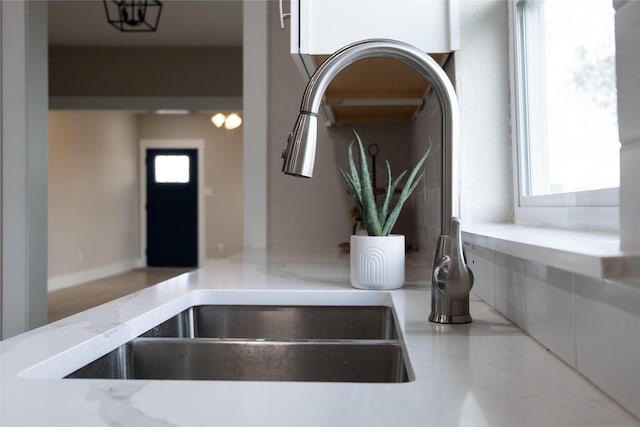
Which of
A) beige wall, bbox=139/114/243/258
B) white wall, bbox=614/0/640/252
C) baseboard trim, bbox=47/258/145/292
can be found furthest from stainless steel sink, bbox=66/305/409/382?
beige wall, bbox=139/114/243/258

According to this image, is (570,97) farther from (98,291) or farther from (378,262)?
(98,291)

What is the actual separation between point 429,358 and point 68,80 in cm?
599

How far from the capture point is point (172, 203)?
9.12m

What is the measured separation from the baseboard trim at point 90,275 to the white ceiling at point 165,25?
108 inches

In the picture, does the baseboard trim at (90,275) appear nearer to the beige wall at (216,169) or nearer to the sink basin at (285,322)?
the beige wall at (216,169)

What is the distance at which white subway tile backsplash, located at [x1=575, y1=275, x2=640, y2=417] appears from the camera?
1.42 ft

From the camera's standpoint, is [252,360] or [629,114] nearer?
[629,114]

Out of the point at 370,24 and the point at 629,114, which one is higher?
the point at 370,24

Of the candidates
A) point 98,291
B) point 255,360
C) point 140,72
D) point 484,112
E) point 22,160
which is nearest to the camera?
point 255,360

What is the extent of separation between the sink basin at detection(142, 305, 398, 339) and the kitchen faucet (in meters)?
0.31

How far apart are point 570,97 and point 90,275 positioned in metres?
7.54

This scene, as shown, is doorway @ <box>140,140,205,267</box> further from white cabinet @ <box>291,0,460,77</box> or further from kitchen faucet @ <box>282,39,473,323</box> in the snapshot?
kitchen faucet @ <box>282,39,473,323</box>

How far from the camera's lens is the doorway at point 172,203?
29.8ft

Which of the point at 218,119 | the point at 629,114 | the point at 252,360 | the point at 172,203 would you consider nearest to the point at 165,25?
the point at 218,119
